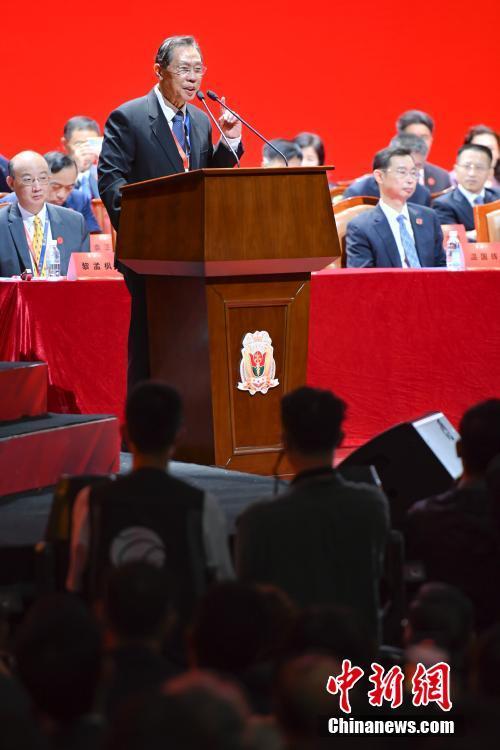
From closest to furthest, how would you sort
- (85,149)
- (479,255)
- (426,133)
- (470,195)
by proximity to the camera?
(479,255) → (470,195) → (85,149) → (426,133)

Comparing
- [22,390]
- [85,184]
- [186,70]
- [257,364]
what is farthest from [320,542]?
[85,184]

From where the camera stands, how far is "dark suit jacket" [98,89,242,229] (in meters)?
3.64

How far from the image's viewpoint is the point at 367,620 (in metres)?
2.04

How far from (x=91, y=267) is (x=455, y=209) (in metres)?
2.50

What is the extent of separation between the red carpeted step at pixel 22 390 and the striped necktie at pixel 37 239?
116 centimetres

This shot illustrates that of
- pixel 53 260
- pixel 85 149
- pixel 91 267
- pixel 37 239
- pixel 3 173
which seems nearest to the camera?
pixel 91 267

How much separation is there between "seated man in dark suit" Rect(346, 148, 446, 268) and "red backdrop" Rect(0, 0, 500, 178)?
375 centimetres

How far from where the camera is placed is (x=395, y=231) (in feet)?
15.9

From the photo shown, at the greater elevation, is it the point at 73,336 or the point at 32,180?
the point at 32,180

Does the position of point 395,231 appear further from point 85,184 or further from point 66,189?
point 85,184

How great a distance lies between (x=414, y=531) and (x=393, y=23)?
7.12 meters

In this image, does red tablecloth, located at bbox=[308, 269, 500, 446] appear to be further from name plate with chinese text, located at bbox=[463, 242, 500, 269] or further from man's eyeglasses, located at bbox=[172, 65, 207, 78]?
man's eyeglasses, located at bbox=[172, 65, 207, 78]

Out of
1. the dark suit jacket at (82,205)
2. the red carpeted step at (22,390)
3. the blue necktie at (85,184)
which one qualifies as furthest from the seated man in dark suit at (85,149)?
the red carpeted step at (22,390)

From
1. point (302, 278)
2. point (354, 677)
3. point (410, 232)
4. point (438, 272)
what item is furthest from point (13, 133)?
point (354, 677)
